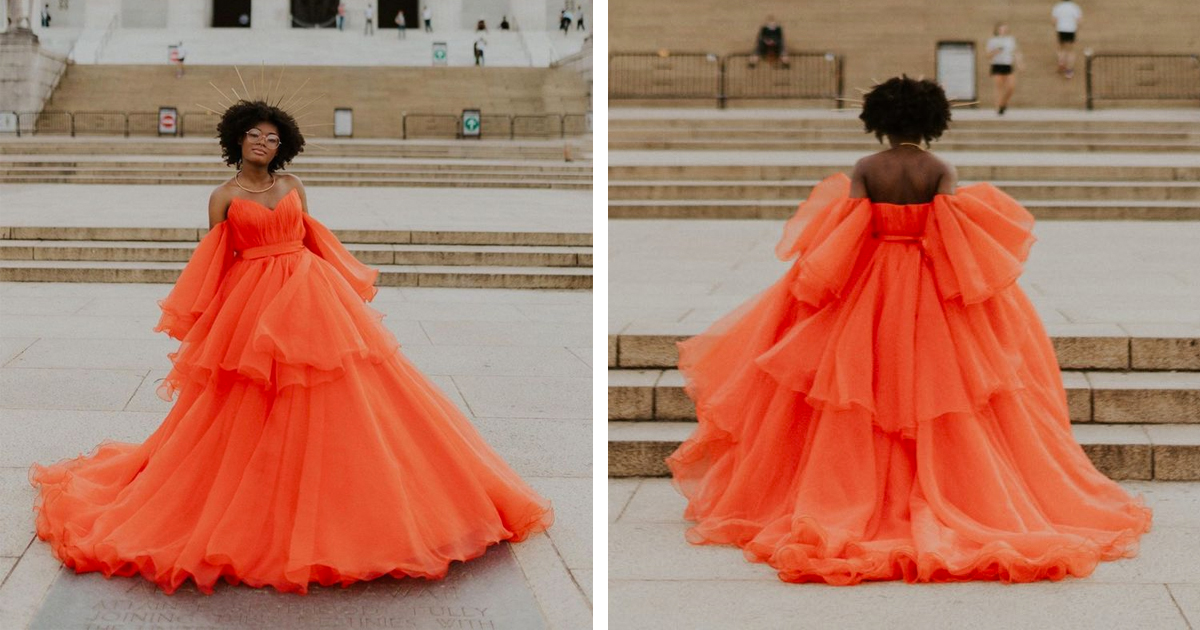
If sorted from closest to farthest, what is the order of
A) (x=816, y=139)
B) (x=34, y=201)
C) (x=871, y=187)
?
(x=871, y=187), (x=34, y=201), (x=816, y=139)

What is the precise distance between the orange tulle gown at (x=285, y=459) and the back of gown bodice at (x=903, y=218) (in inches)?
77.0

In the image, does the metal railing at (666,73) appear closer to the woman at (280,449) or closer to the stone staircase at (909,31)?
the stone staircase at (909,31)

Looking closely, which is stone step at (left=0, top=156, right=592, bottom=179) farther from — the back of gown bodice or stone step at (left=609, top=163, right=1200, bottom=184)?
the back of gown bodice

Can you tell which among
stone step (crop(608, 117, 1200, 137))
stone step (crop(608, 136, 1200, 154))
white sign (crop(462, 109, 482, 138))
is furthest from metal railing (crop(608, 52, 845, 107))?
stone step (crop(608, 136, 1200, 154))

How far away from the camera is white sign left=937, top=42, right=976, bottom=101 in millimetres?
28703

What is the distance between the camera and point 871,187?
5816mm

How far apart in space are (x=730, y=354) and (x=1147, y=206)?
10.9 metres

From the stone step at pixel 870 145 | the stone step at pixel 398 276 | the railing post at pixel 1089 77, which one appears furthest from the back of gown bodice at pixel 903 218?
the railing post at pixel 1089 77

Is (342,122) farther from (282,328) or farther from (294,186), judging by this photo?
(282,328)

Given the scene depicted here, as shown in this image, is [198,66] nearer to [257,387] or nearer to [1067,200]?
[1067,200]

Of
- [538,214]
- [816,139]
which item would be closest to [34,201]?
[538,214]

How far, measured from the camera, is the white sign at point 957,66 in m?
28.7

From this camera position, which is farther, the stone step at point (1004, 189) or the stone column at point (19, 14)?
the stone column at point (19, 14)

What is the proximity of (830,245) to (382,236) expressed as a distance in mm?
9345
